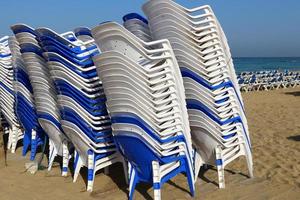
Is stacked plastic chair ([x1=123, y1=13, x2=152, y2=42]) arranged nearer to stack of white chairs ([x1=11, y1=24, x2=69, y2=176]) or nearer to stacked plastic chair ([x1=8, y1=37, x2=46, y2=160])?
stack of white chairs ([x1=11, y1=24, x2=69, y2=176])

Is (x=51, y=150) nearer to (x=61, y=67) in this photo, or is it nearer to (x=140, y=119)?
(x=61, y=67)

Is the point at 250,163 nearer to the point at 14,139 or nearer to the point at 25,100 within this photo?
the point at 25,100

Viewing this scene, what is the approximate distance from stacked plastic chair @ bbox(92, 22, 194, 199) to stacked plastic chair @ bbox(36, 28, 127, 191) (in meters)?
0.71

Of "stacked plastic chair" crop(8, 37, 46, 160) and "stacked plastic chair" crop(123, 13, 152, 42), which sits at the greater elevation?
"stacked plastic chair" crop(123, 13, 152, 42)

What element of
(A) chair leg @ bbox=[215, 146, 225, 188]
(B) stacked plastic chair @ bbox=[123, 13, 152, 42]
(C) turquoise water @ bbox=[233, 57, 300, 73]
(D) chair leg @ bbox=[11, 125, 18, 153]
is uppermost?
(B) stacked plastic chair @ bbox=[123, 13, 152, 42]

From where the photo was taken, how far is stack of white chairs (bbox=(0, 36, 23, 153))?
785 cm

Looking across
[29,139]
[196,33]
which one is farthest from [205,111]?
[29,139]

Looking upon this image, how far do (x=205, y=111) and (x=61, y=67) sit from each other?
1.92m

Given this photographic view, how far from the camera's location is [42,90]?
6.37 meters

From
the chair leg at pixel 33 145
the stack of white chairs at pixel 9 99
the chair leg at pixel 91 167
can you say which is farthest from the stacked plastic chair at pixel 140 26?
the stack of white chairs at pixel 9 99

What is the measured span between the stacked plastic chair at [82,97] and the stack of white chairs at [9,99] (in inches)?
101

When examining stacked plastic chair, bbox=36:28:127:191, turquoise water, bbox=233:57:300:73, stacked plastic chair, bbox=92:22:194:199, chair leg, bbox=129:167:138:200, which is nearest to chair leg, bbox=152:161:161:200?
stacked plastic chair, bbox=92:22:194:199

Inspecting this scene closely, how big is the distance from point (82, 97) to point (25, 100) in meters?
2.09

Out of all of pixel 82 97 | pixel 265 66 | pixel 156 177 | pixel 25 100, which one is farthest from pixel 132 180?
pixel 265 66
